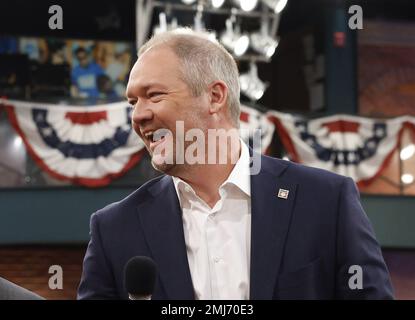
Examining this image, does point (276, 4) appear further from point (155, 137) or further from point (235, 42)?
point (155, 137)

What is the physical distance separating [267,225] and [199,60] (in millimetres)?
354

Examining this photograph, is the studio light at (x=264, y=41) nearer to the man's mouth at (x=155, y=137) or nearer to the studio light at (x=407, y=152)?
the studio light at (x=407, y=152)

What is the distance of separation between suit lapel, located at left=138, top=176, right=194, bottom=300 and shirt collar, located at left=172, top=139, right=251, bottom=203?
19mm

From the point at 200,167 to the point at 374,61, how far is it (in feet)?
32.5

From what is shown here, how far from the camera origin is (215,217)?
155 cm

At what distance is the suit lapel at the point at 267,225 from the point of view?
52.9 inches

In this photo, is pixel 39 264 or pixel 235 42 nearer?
pixel 235 42

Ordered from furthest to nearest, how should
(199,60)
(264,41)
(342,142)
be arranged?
(342,142) < (264,41) < (199,60)

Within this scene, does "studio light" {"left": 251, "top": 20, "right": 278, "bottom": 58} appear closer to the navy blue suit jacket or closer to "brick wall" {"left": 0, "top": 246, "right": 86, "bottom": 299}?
"brick wall" {"left": 0, "top": 246, "right": 86, "bottom": 299}

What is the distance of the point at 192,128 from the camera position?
1474 millimetres

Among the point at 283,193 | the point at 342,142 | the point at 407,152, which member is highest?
the point at 342,142

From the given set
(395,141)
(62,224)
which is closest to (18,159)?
(62,224)

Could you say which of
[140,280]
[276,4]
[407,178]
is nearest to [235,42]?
[276,4]
